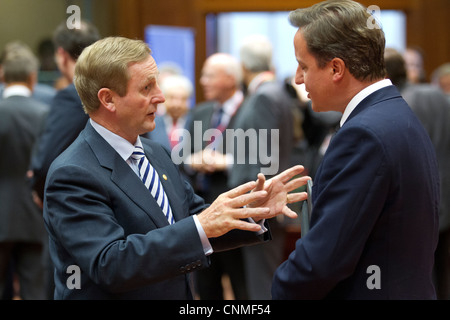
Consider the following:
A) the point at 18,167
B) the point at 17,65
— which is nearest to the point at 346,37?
the point at 18,167

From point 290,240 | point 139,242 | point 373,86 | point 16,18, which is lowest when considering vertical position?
point 290,240

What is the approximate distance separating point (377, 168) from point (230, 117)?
269 centimetres

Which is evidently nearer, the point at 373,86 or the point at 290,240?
the point at 373,86

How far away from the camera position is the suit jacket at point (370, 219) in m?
1.57

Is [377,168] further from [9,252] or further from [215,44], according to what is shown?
[215,44]

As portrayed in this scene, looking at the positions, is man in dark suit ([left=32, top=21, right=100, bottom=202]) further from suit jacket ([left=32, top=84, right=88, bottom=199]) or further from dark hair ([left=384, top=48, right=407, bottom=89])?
dark hair ([left=384, top=48, right=407, bottom=89])

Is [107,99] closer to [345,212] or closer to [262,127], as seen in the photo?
[345,212]

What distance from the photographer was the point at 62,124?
304 cm

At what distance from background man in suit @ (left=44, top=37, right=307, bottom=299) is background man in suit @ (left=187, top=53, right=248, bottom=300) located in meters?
2.00

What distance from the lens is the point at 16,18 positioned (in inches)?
273

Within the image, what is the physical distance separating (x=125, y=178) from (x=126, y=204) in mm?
86

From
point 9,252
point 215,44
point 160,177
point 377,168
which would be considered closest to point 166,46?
point 215,44
